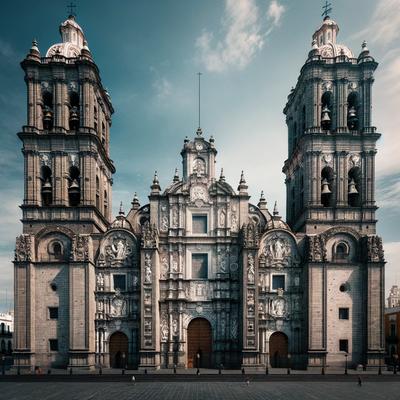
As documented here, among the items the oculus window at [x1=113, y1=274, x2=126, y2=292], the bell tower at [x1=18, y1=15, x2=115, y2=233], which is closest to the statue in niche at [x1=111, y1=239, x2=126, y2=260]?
the oculus window at [x1=113, y1=274, x2=126, y2=292]

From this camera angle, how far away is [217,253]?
4019cm

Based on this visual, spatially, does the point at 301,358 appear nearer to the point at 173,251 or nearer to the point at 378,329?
the point at 378,329

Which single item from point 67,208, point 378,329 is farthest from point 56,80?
point 378,329

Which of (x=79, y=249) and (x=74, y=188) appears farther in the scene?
(x=74, y=188)

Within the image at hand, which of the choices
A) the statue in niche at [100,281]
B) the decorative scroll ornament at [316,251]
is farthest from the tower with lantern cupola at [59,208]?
the decorative scroll ornament at [316,251]

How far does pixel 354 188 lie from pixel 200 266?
17623 mm

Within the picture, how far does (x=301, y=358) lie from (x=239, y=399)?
14.9 metres

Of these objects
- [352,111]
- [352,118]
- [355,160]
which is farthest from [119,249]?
[352,111]

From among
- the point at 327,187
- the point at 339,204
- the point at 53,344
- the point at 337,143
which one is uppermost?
the point at 337,143

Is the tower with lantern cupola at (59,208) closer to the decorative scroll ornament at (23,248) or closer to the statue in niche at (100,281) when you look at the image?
the decorative scroll ornament at (23,248)

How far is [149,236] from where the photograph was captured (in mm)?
38438

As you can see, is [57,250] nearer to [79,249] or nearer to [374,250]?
[79,249]

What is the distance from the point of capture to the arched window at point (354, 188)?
133ft

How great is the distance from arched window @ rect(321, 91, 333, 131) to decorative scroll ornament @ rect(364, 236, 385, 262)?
41.7 ft
